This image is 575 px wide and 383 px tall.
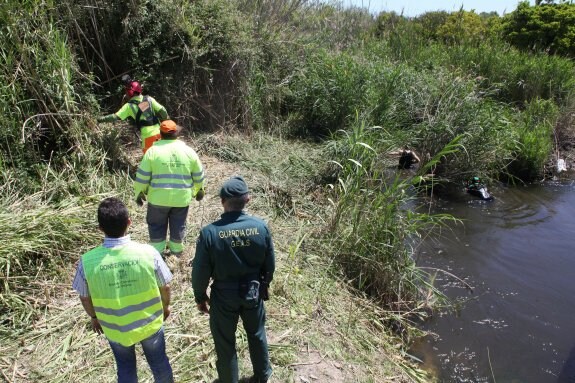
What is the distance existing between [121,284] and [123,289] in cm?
3

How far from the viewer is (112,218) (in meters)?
2.36

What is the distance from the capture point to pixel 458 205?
9.07 m

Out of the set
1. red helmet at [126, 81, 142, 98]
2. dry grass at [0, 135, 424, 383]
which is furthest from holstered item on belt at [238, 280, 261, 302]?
red helmet at [126, 81, 142, 98]

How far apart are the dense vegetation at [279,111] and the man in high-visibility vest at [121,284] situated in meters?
1.73

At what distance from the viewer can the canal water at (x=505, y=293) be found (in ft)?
15.5

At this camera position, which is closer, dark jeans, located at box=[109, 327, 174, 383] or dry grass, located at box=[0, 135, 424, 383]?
dark jeans, located at box=[109, 327, 174, 383]

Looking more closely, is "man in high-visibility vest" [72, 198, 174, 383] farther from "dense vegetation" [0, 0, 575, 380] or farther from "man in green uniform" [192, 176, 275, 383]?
"dense vegetation" [0, 0, 575, 380]

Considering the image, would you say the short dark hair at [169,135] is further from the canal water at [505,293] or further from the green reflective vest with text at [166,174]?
the canal water at [505,293]

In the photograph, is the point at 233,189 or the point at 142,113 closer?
the point at 233,189

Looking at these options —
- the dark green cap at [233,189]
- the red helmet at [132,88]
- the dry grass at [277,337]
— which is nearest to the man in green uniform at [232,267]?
the dark green cap at [233,189]

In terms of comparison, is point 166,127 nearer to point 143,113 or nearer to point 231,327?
point 143,113

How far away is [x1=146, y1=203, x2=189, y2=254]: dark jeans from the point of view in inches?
169

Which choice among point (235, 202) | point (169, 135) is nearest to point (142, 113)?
point (169, 135)

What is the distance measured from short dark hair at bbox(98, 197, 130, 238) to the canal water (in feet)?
12.2
